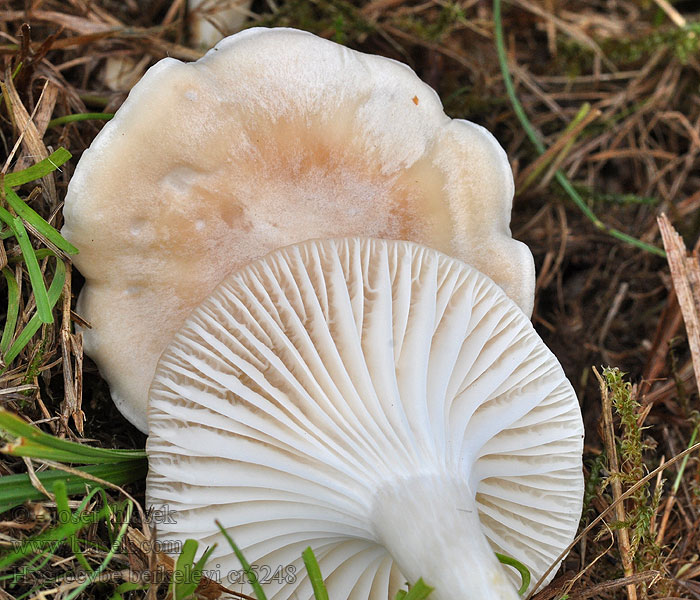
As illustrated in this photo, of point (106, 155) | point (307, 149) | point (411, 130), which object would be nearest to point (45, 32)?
point (106, 155)

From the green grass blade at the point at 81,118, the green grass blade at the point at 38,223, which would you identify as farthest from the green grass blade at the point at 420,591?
the green grass blade at the point at 81,118

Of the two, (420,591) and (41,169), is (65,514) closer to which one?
(420,591)

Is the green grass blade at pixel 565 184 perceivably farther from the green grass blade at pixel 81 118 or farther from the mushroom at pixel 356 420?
the green grass blade at pixel 81 118

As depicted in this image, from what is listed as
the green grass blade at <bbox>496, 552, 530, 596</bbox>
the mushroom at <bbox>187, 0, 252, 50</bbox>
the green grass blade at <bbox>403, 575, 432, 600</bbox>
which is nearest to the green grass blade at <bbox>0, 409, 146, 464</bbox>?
the green grass blade at <bbox>403, 575, 432, 600</bbox>

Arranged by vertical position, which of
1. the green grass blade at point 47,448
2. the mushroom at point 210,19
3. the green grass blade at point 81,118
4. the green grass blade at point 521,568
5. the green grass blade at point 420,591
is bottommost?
the green grass blade at point 521,568

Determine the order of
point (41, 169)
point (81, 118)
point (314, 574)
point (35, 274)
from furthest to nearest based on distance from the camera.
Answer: point (81, 118) → point (41, 169) → point (35, 274) → point (314, 574)

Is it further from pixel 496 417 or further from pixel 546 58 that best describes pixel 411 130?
pixel 546 58

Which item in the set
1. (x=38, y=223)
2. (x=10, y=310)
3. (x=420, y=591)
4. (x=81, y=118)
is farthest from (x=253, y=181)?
(x=420, y=591)
